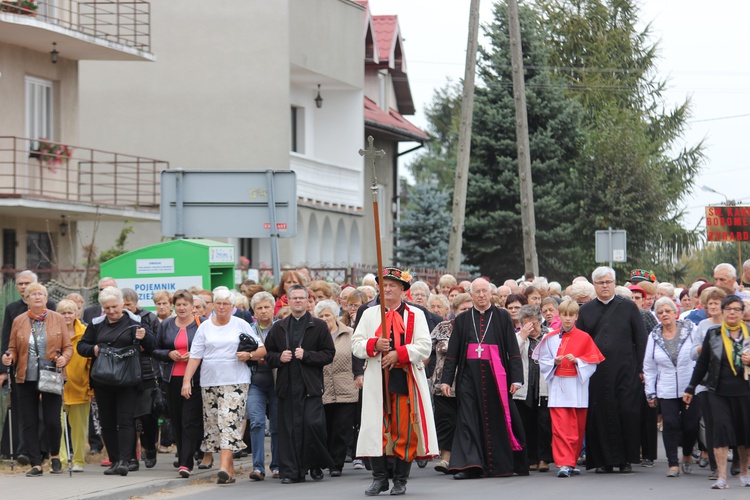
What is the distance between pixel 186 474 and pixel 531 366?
3782 mm

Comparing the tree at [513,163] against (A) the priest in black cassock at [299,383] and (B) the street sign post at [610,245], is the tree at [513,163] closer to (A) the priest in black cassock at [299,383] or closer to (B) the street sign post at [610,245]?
(B) the street sign post at [610,245]

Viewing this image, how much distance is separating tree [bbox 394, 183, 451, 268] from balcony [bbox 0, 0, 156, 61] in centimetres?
1233

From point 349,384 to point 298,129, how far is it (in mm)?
24007

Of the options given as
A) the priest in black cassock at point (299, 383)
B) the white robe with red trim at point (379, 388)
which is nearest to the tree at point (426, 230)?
the priest in black cassock at point (299, 383)

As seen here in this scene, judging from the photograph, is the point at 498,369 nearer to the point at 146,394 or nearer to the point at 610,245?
the point at 146,394

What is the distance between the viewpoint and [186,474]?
14219 millimetres

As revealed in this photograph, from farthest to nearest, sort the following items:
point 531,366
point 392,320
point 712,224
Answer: point 712,224, point 531,366, point 392,320

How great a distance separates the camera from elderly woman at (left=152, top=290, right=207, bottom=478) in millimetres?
14414

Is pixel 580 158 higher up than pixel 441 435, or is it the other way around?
pixel 580 158

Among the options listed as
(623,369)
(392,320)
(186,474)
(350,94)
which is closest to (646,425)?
(623,369)

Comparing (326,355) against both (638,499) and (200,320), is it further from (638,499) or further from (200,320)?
(638,499)

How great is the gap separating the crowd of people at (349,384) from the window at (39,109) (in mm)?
15260

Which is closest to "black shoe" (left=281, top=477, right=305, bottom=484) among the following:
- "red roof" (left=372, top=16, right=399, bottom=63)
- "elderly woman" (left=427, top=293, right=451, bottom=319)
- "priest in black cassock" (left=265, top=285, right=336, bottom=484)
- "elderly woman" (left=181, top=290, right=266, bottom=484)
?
"priest in black cassock" (left=265, top=285, right=336, bottom=484)

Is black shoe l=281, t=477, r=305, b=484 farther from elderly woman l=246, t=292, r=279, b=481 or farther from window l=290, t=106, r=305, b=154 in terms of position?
window l=290, t=106, r=305, b=154
